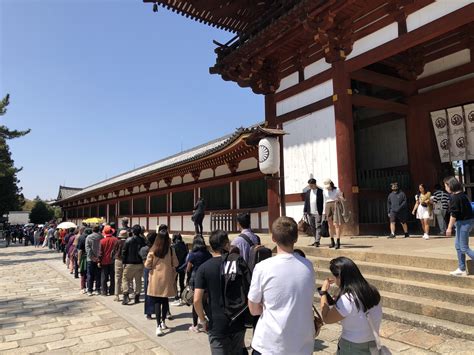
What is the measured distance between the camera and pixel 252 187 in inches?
490

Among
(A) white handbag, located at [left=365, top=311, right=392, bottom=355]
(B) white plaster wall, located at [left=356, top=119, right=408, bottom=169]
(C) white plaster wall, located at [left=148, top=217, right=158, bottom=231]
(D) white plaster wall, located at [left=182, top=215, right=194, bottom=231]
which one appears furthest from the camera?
(C) white plaster wall, located at [left=148, top=217, right=158, bottom=231]

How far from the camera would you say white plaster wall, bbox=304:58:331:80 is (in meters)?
9.16

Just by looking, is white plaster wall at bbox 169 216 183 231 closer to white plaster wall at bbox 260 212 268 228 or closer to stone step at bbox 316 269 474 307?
white plaster wall at bbox 260 212 268 228

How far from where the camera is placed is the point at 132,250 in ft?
22.1

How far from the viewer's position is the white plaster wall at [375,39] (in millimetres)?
7918

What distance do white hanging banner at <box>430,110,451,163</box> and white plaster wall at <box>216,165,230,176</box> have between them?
711cm

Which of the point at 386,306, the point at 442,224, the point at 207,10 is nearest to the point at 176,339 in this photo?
the point at 386,306

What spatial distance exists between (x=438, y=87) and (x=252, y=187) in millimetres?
6267

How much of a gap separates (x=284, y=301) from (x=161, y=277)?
330 cm

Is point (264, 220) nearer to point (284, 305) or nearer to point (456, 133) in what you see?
point (456, 133)

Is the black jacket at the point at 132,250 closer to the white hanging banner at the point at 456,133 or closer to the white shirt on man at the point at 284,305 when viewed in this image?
the white shirt on man at the point at 284,305

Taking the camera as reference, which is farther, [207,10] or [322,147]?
[207,10]

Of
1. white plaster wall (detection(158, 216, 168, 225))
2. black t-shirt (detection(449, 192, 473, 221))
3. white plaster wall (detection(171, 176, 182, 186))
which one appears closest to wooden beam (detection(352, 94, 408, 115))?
black t-shirt (detection(449, 192, 473, 221))

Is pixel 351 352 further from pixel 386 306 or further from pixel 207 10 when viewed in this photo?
pixel 207 10
